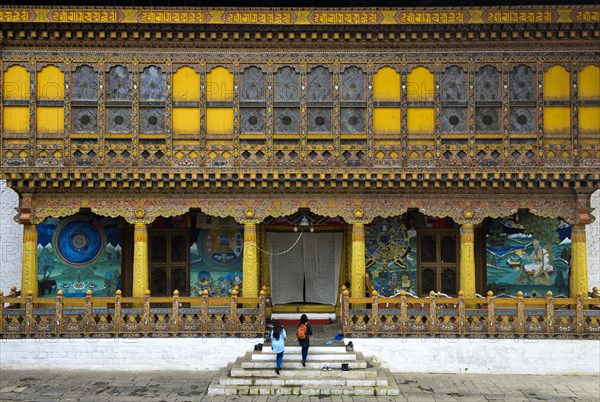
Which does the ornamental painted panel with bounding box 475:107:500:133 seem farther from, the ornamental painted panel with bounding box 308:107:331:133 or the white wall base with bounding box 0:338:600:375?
the white wall base with bounding box 0:338:600:375

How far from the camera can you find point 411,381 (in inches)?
547

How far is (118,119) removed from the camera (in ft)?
51.0

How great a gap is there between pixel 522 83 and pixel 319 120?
5648 mm

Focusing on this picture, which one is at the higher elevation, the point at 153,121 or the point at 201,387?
the point at 153,121

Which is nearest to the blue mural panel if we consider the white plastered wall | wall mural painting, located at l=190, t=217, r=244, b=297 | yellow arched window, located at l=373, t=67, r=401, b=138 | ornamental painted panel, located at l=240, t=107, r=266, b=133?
wall mural painting, located at l=190, t=217, r=244, b=297

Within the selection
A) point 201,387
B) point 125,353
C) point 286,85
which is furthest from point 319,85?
point 125,353

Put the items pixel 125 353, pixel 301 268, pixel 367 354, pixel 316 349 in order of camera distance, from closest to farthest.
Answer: pixel 316 349
pixel 367 354
pixel 125 353
pixel 301 268

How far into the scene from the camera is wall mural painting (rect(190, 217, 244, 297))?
57.8ft

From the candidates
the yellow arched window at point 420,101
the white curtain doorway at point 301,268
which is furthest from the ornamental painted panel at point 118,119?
the yellow arched window at point 420,101

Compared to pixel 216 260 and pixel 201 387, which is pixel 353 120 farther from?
pixel 201 387

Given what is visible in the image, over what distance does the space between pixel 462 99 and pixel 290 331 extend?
8069 mm

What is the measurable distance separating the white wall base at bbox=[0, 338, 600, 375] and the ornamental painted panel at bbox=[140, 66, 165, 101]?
6553 mm

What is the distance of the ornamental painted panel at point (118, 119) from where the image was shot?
15.5 meters

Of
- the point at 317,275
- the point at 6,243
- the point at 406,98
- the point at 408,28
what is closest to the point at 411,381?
the point at 317,275
